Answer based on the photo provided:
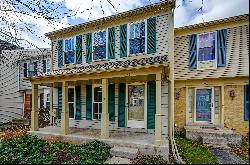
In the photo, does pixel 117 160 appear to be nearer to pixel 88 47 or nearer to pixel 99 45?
pixel 99 45

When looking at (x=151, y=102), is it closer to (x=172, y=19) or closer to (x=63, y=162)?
(x=172, y=19)

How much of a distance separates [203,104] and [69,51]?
8.33 meters

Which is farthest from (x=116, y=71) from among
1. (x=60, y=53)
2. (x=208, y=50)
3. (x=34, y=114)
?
(x=60, y=53)

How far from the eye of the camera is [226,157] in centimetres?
337

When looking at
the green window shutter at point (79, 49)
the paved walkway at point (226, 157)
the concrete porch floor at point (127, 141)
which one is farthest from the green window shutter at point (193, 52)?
the green window shutter at point (79, 49)

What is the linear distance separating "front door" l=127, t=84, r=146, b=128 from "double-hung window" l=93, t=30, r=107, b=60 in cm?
219

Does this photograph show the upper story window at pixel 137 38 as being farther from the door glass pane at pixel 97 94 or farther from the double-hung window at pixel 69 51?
the double-hung window at pixel 69 51

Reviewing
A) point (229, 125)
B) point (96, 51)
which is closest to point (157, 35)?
point (96, 51)

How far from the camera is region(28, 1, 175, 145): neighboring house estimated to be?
26.6 feet

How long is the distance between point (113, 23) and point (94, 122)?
495cm

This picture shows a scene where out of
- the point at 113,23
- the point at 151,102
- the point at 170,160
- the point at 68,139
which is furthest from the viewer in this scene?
the point at 113,23

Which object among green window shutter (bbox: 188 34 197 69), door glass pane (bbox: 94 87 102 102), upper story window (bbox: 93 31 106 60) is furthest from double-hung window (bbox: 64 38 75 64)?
green window shutter (bbox: 188 34 197 69)

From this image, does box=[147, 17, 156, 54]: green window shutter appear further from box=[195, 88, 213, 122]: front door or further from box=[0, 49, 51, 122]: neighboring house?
box=[0, 49, 51, 122]: neighboring house

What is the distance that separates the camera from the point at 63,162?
6.27 metres
